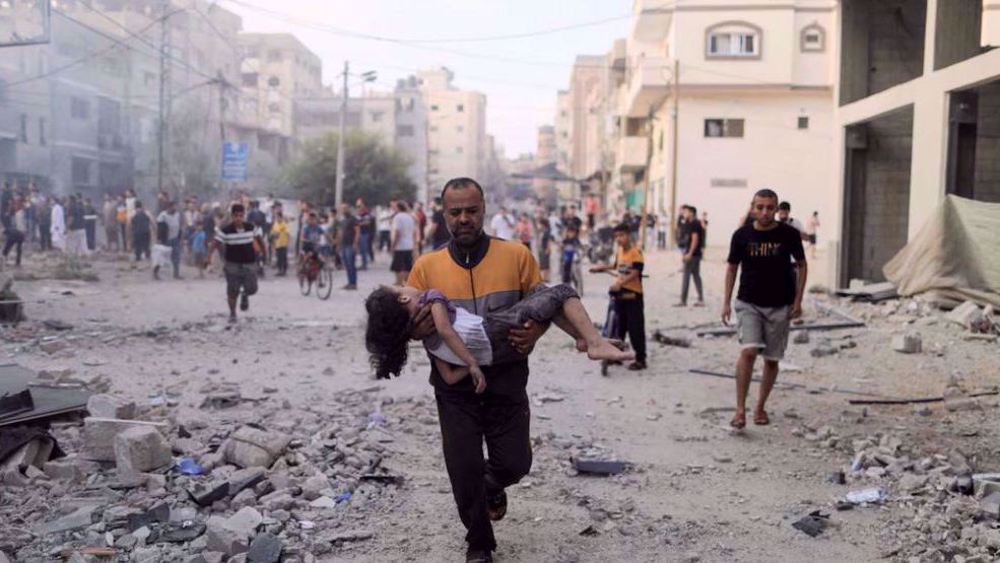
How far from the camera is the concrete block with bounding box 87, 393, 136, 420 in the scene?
5.61 m

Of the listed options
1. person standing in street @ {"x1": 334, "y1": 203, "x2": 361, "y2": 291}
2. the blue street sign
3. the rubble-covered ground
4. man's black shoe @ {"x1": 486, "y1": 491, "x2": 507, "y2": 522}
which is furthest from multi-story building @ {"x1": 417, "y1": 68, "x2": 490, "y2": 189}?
man's black shoe @ {"x1": 486, "y1": 491, "x2": 507, "y2": 522}

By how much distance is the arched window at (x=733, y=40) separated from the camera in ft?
123

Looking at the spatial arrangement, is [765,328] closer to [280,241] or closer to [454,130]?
[280,241]

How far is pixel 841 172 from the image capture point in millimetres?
17141

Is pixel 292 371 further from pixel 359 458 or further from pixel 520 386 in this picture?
pixel 520 386

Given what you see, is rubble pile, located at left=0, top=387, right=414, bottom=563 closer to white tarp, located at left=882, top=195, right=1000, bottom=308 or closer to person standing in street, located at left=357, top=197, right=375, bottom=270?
white tarp, located at left=882, top=195, right=1000, bottom=308

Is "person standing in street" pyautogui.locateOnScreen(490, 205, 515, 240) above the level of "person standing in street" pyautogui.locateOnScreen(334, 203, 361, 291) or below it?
above

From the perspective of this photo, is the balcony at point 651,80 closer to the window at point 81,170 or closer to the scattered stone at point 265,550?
the window at point 81,170

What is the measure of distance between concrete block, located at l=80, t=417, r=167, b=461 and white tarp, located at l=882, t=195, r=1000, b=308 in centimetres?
1099

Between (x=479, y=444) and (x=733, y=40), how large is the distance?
121ft

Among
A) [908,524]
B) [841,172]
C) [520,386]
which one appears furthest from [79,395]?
[841,172]

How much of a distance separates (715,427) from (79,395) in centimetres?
464

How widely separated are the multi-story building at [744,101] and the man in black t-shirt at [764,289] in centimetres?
3045

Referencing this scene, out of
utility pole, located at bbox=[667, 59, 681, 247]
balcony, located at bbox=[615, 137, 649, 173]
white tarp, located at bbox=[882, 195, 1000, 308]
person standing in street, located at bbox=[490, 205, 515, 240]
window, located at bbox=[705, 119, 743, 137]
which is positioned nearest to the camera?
white tarp, located at bbox=[882, 195, 1000, 308]
